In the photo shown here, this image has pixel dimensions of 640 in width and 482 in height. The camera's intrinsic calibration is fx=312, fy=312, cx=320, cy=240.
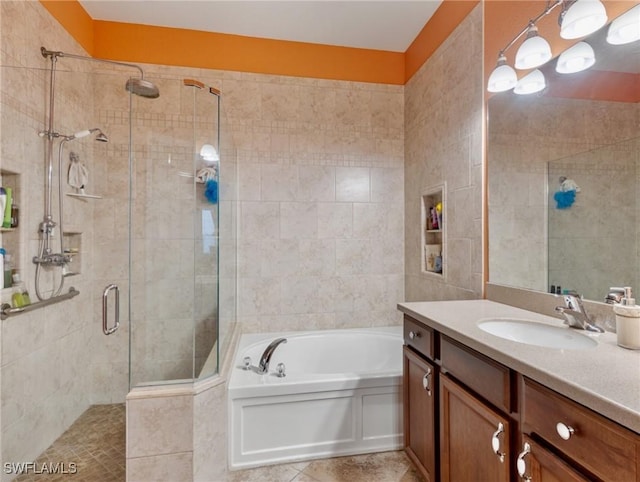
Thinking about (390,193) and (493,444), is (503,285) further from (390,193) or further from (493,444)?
(390,193)

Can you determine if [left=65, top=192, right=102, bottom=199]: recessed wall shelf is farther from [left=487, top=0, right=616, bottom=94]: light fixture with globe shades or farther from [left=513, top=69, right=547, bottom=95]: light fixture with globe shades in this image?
[left=513, top=69, right=547, bottom=95]: light fixture with globe shades

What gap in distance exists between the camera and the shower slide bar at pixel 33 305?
1594 millimetres

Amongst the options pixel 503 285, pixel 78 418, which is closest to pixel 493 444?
pixel 503 285

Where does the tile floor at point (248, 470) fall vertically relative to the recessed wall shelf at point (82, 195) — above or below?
below

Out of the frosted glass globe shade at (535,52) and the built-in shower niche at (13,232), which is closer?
the frosted glass globe shade at (535,52)

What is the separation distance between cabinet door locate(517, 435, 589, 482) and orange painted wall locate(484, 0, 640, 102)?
120 cm

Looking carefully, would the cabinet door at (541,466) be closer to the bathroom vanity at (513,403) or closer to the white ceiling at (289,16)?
the bathroom vanity at (513,403)

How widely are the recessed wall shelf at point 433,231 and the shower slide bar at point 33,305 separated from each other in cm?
258

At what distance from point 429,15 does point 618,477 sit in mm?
2838

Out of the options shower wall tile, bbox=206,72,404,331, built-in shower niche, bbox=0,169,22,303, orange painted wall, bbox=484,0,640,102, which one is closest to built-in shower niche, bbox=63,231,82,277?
built-in shower niche, bbox=0,169,22,303

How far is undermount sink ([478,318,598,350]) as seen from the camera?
118cm

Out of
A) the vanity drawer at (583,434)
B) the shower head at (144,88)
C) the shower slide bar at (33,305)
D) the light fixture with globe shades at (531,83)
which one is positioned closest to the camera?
the vanity drawer at (583,434)

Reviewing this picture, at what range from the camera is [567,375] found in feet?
2.51

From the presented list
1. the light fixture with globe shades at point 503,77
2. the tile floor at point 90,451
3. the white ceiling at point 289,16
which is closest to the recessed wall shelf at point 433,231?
the light fixture with globe shades at point 503,77
